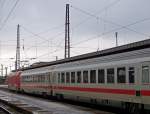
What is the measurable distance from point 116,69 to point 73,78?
7336mm

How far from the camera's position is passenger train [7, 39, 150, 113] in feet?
57.4

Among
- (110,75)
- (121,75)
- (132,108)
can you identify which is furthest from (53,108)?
(132,108)

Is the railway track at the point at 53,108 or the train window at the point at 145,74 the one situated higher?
the train window at the point at 145,74

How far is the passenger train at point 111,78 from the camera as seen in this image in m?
17.5

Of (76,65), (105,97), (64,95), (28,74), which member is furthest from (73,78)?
(28,74)

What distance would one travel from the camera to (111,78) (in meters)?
20.5

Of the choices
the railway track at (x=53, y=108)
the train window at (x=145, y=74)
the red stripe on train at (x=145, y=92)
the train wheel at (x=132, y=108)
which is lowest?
the railway track at (x=53, y=108)

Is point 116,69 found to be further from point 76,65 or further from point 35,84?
point 35,84

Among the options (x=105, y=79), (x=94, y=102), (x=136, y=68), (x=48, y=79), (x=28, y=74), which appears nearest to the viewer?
(x=136, y=68)

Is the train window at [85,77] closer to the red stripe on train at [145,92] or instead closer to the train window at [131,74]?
the train window at [131,74]

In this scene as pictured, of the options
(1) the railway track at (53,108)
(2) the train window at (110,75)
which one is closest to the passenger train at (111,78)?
(2) the train window at (110,75)

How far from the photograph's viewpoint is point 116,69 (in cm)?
1997

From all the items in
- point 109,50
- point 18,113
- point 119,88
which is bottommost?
point 18,113

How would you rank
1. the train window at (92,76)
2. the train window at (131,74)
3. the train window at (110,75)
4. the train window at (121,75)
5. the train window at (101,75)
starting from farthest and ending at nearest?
the train window at (92,76), the train window at (101,75), the train window at (110,75), the train window at (121,75), the train window at (131,74)
